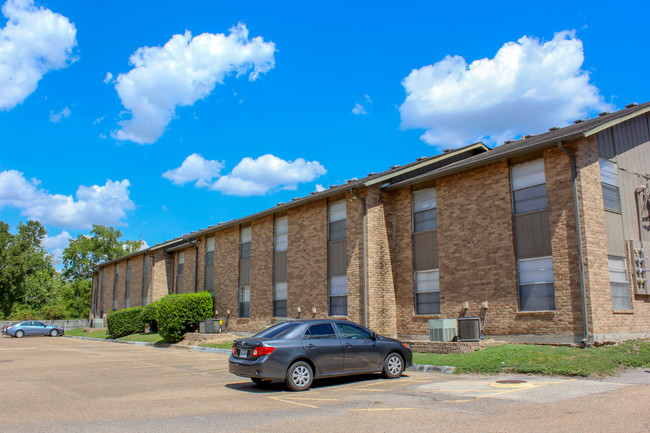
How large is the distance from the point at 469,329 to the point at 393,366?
4.62 meters

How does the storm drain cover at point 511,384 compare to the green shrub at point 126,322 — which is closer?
the storm drain cover at point 511,384

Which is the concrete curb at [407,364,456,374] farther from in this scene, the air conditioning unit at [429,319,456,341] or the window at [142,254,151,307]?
the window at [142,254,151,307]

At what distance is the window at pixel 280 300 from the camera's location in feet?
79.2

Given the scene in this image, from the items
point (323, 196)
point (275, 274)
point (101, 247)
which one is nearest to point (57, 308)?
point (101, 247)

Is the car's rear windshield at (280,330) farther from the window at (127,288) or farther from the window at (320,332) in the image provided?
the window at (127,288)

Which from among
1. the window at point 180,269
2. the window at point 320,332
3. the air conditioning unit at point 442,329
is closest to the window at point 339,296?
the air conditioning unit at point 442,329

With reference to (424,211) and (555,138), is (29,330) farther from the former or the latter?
(555,138)

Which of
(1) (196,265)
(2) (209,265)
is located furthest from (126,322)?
(2) (209,265)

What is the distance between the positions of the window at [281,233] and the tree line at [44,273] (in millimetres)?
48382

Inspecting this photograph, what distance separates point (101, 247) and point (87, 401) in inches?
3114

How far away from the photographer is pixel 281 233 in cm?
2512

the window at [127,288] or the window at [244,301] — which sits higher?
the window at [127,288]

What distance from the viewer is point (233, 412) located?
8.50m

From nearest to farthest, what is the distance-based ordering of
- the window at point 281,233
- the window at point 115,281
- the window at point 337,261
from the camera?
the window at point 337,261 → the window at point 281,233 → the window at point 115,281
